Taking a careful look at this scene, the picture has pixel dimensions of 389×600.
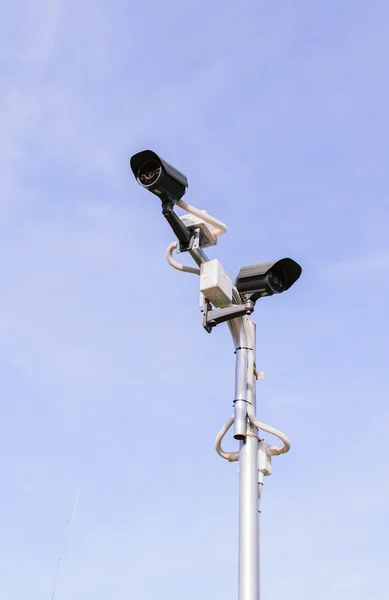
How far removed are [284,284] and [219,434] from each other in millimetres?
1234

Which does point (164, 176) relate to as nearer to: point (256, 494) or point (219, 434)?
point (219, 434)

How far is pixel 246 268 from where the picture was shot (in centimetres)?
615

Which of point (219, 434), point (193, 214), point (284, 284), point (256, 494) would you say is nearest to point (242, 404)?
point (219, 434)

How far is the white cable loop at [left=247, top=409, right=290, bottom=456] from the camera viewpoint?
18.2 feet

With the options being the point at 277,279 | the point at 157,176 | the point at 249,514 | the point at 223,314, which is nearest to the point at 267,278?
the point at 277,279

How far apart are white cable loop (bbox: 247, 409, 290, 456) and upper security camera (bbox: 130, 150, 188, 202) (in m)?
1.63

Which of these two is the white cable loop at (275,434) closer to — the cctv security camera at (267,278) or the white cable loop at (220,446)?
the white cable loop at (220,446)

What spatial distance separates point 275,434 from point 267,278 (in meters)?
1.13

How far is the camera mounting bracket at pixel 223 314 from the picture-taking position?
5828mm

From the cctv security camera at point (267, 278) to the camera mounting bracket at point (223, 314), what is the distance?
0.51 ft

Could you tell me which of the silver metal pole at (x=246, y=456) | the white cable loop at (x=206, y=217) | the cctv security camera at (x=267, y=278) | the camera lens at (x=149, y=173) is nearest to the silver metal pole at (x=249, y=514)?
the silver metal pole at (x=246, y=456)

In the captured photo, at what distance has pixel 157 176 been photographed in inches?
230

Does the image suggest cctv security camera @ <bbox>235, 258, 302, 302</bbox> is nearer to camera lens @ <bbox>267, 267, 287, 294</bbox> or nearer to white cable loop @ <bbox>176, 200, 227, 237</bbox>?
camera lens @ <bbox>267, 267, 287, 294</bbox>

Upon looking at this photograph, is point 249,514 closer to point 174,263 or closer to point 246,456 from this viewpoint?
point 246,456
